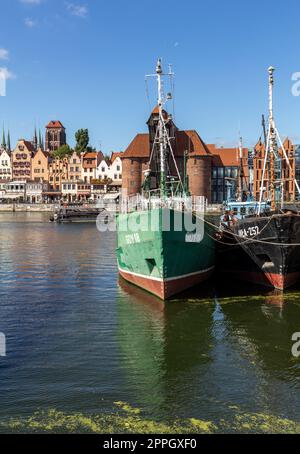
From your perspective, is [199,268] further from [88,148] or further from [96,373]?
[88,148]

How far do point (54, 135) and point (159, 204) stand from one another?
181195 millimetres

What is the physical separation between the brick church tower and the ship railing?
566 feet

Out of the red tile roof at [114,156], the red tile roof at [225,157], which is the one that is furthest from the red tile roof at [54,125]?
the red tile roof at [225,157]

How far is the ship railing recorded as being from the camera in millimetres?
21895

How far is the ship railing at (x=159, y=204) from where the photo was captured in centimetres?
2190

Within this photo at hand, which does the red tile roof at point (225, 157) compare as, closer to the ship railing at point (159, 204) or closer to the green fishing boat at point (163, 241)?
the ship railing at point (159, 204)

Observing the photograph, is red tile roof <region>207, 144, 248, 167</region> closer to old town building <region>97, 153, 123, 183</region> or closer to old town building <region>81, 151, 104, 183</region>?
old town building <region>97, 153, 123, 183</region>

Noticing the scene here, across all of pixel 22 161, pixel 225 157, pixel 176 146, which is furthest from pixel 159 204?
pixel 22 161

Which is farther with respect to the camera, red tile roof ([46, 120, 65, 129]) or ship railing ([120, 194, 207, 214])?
red tile roof ([46, 120, 65, 129])

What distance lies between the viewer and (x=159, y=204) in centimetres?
2191

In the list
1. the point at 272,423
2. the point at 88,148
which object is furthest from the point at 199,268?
the point at 88,148

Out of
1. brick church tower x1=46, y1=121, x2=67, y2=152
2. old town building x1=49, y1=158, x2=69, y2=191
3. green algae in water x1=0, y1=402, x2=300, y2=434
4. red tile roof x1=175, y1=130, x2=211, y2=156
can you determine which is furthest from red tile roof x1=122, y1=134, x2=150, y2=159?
green algae in water x1=0, y1=402, x2=300, y2=434

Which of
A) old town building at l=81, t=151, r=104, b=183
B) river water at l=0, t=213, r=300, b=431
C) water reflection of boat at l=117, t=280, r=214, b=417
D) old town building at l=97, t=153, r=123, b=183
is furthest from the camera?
old town building at l=81, t=151, r=104, b=183
